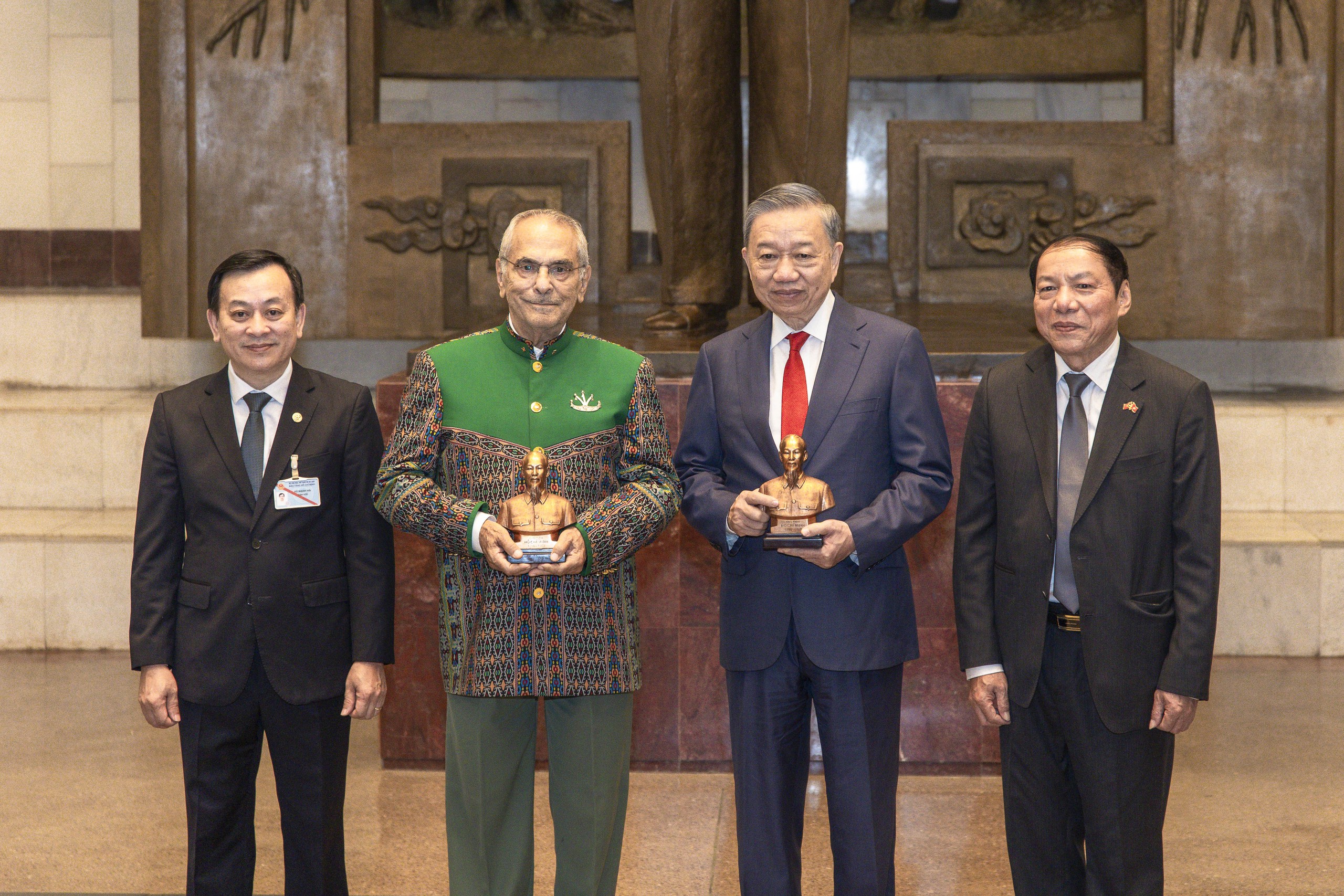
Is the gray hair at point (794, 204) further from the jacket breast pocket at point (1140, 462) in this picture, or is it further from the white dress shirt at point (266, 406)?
the white dress shirt at point (266, 406)

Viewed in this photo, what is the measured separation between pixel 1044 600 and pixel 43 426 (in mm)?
5336

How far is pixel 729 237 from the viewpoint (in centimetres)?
484

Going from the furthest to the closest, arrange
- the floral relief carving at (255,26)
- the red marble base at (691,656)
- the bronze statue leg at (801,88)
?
the floral relief carving at (255,26) < the bronze statue leg at (801,88) < the red marble base at (691,656)

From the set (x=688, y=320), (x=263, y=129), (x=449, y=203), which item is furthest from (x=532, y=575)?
(x=263, y=129)

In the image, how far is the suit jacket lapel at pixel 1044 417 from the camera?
8.86ft

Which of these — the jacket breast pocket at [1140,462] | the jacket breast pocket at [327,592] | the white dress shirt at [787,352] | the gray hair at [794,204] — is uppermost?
the gray hair at [794,204]

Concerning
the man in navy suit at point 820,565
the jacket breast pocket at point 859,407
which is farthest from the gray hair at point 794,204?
the jacket breast pocket at point 859,407

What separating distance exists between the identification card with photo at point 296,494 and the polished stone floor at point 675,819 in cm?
124

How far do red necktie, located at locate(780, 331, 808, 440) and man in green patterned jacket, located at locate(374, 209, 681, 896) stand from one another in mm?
Result: 246

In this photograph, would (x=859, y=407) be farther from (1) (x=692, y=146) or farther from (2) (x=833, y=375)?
(1) (x=692, y=146)

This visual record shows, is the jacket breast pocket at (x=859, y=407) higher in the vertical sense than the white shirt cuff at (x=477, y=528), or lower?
higher

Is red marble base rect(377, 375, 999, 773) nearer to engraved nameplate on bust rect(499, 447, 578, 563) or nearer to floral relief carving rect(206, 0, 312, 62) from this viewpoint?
engraved nameplate on bust rect(499, 447, 578, 563)

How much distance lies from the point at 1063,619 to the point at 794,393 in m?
0.68

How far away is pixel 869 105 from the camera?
7.95 metres
